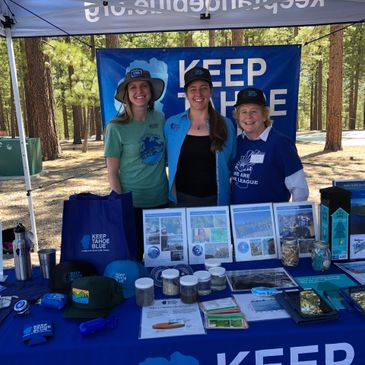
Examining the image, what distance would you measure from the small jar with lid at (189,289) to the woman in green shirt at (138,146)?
0.80 m

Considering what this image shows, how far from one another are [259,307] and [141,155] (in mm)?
1227

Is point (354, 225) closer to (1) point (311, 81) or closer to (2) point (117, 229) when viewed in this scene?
(2) point (117, 229)

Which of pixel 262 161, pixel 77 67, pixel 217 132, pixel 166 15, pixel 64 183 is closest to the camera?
pixel 262 161

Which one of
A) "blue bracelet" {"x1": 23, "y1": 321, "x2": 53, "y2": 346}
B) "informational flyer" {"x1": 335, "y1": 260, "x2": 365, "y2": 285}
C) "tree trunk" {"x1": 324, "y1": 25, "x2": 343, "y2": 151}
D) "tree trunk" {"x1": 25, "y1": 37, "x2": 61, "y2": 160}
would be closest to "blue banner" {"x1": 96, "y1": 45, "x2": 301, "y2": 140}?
"informational flyer" {"x1": 335, "y1": 260, "x2": 365, "y2": 285}

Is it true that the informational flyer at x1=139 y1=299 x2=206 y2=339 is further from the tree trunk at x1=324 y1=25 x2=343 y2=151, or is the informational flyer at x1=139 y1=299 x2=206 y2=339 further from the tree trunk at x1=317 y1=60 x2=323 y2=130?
the tree trunk at x1=317 y1=60 x2=323 y2=130

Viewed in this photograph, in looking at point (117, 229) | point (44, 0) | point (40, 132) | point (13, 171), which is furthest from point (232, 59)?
point (40, 132)

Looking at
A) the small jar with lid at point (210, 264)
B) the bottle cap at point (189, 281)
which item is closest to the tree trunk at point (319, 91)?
the small jar with lid at point (210, 264)

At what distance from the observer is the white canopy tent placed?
9.53 ft

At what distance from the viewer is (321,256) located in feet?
Answer: 5.68

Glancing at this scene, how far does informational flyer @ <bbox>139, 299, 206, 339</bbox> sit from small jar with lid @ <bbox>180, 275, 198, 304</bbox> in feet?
0.07

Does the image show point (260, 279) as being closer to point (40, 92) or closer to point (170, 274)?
point (170, 274)

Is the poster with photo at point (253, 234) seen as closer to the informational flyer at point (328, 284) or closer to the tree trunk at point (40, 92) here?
the informational flyer at point (328, 284)

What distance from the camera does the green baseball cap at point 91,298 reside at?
55.1 inches

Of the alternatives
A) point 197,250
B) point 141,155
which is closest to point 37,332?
point 197,250
